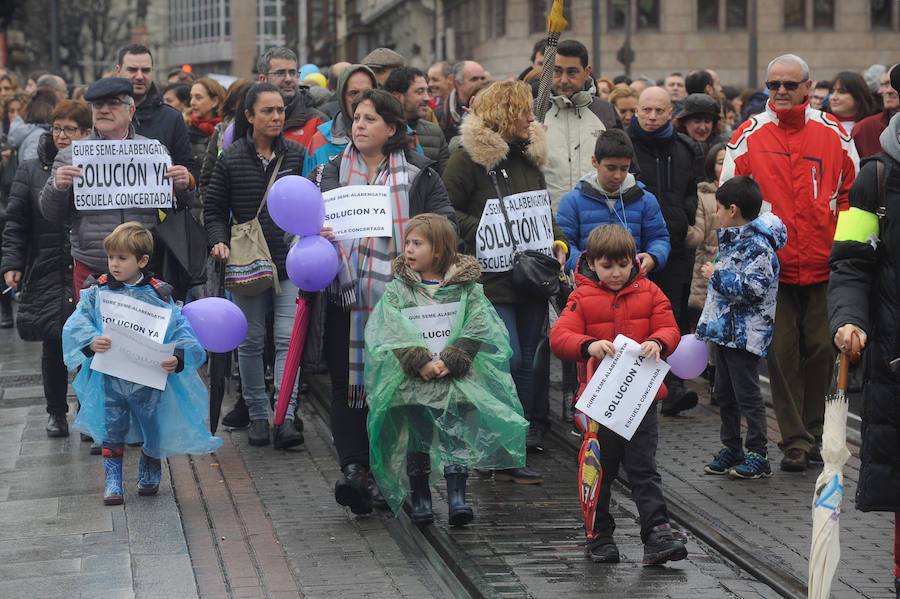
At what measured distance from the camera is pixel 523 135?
27.2 ft

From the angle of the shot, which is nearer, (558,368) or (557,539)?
(557,539)

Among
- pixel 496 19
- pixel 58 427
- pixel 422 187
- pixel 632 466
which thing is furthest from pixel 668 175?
pixel 496 19

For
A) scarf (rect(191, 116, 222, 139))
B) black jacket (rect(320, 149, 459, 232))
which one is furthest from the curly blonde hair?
scarf (rect(191, 116, 222, 139))

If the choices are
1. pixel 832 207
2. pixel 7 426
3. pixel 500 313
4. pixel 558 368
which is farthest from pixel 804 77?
pixel 7 426

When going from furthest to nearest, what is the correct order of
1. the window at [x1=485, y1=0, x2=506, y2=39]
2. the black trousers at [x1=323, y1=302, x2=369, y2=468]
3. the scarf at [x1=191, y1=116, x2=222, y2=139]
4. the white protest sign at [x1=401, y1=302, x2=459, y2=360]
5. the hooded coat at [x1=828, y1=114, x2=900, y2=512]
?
the window at [x1=485, y1=0, x2=506, y2=39]
the scarf at [x1=191, y1=116, x2=222, y2=139]
the black trousers at [x1=323, y1=302, x2=369, y2=468]
the white protest sign at [x1=401, y1=302, x2=459, y2=360]
the hooded coat at [x1=828, y1=114, x2=900, y2=512]

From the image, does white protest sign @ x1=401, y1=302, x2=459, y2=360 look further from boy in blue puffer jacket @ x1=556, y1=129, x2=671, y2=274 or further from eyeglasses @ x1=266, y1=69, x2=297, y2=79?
eyeglasses @ x1=266, y1=69, x2=297, y2=79

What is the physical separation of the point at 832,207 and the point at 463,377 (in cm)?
294

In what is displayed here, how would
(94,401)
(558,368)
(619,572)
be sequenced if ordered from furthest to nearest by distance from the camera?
1. (558,368)
2. (94,401)
3. (619,572)

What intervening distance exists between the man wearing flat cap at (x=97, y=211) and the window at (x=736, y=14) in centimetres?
4219

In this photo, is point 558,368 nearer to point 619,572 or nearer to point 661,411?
point 661,411

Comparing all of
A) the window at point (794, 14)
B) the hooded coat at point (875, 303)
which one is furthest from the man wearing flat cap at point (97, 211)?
the window at point (794, 14)

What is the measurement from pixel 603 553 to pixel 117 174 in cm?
402

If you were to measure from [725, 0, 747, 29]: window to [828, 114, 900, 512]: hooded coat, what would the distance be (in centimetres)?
4468

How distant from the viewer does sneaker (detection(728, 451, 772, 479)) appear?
812 centimetres
